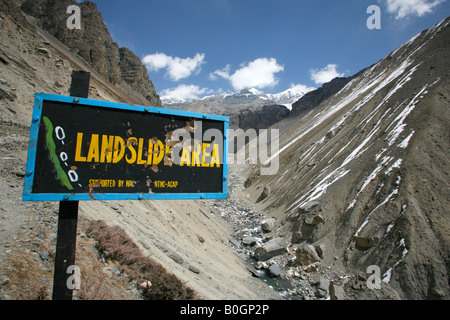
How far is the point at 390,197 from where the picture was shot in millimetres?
11180

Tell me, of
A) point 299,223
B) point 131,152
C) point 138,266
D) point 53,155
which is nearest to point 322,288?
point 299,223

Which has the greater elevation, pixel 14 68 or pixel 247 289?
pixel 14 68

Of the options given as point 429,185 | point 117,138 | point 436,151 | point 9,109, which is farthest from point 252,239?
point 9,109

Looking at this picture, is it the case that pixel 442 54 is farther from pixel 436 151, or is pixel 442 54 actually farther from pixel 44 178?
pixel 44 178

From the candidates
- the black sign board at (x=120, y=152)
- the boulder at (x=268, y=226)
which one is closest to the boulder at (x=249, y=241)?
the boulder at (x=268, y=226)

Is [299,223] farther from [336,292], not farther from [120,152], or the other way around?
[120,152]

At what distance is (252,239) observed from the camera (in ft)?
45.0

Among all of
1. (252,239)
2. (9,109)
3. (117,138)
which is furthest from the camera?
(252,239)

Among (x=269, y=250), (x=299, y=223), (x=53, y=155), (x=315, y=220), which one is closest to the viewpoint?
(x=53, y=155)

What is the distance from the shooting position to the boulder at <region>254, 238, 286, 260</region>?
11812 millimetres

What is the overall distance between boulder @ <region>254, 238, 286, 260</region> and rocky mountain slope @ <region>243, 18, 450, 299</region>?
41.9 inches

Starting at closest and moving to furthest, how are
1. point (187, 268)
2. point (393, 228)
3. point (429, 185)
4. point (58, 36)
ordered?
point (187, 268)
point (393, 228)
point (429, 185)
point (58, 36)

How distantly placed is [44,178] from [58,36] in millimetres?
61718

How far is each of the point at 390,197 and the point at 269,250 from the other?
578cm
